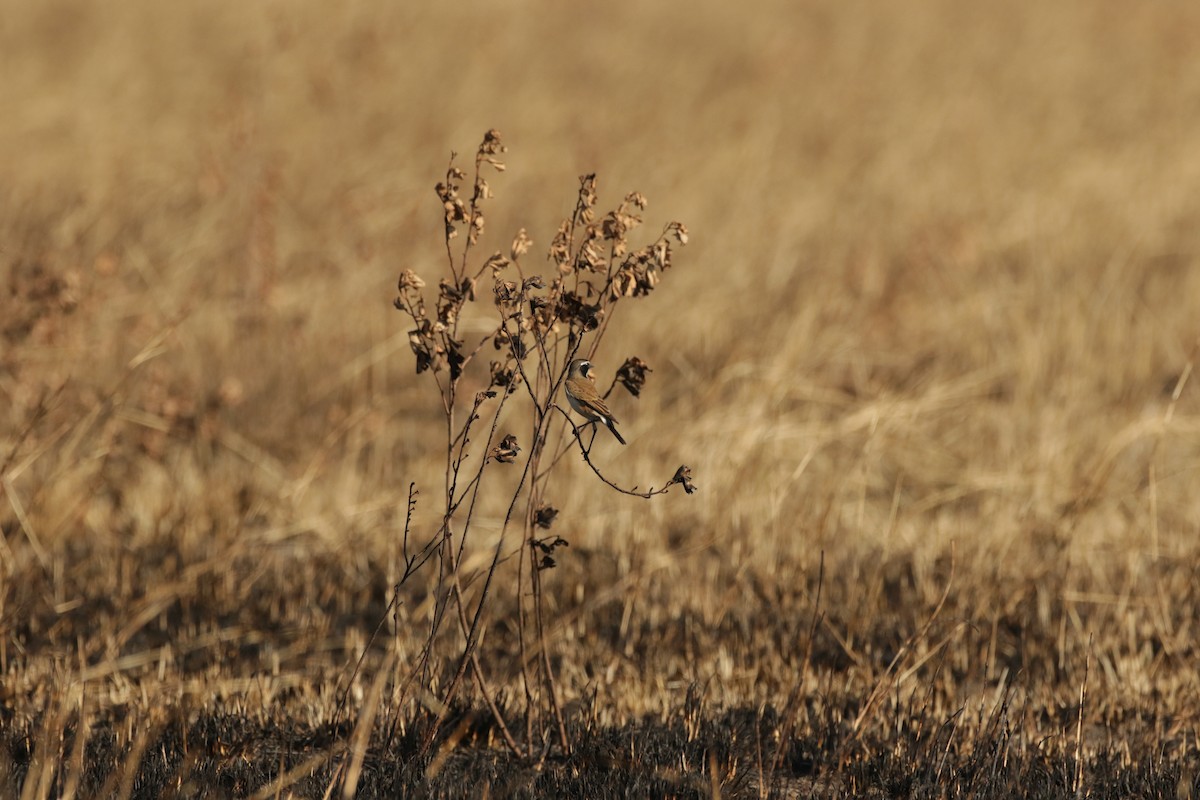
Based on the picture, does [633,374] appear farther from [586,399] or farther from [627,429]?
[627,429]

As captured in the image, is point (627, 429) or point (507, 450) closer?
point (507, 450)

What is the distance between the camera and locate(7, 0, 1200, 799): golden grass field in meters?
3.33

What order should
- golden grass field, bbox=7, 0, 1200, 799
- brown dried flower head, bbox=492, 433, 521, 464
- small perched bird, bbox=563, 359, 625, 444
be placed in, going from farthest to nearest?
golden grass field, bbox=7, 0, 1200, 799
small perched bird, bbox=563, 359, 625, 444
brown dried flower head, bbox=492, 433, 521, 464

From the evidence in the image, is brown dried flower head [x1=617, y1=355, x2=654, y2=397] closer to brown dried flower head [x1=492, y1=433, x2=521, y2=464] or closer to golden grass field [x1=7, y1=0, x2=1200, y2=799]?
brown dried flower head [x1=492, y1=433, x2=521, y2=464]

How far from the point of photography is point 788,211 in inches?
335

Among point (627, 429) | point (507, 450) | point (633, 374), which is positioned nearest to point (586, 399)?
point (633, 374)

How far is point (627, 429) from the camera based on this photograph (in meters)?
6.06

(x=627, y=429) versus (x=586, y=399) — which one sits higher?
(x=627, y=429)

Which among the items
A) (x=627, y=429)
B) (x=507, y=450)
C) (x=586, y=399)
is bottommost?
(x=507, y=450)

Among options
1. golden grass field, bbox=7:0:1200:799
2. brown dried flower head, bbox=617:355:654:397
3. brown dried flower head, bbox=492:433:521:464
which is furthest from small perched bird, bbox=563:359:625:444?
golden grass field, bbox=7:0:1200:799

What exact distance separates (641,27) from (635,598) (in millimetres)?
11007

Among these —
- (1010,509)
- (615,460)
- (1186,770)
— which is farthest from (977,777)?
(615,460)

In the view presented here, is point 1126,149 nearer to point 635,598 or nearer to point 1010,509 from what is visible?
point 1010,509

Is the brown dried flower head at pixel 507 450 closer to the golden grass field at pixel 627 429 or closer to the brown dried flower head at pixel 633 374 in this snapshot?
the brown dried flower head at pixel 633 374
